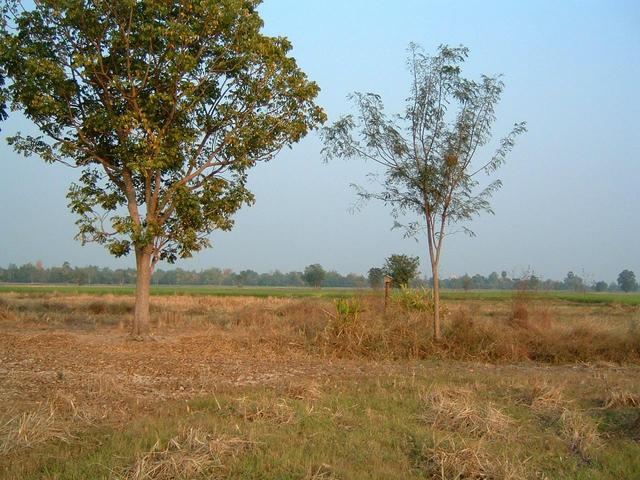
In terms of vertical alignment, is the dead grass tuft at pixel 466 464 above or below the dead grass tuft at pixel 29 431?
below

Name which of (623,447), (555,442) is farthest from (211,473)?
(623,447)

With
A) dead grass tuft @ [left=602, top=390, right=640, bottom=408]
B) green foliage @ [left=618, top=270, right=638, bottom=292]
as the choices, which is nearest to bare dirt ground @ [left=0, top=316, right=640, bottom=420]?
dead grass tuft @ [left=602, top=390, right=640, bottom=408]

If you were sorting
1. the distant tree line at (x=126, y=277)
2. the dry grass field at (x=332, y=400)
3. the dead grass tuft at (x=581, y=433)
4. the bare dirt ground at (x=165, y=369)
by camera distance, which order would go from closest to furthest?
the dry grass field at (x=332, y=400) < the dead grass tuft at (x=581, y=433) < the bare dirt ground at (x=165, y=369) < the distant tree line at (x=126, y=277)

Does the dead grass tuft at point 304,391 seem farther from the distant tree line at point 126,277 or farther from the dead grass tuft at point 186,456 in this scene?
the distant tree line at point 126,277

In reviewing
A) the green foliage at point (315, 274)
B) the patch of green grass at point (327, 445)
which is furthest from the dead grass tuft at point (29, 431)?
the green foliage at point (315, 274)

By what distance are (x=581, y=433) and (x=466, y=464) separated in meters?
2.20

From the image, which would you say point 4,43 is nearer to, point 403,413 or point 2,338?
point 2,338

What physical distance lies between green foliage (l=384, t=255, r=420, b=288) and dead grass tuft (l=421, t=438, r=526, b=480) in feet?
88.4

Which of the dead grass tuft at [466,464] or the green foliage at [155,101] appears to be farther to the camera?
the green foliage at [155,101]

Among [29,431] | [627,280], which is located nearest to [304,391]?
[29,431]

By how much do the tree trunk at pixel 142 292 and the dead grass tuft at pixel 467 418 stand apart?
8894 mm

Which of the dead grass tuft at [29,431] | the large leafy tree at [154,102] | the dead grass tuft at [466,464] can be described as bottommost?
the dead grass tuft at [466,464]

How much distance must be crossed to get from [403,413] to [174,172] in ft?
31.7

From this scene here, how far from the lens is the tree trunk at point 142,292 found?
15805mm
